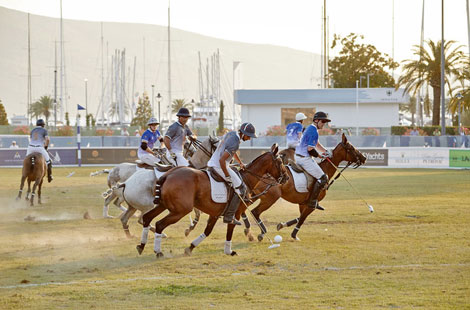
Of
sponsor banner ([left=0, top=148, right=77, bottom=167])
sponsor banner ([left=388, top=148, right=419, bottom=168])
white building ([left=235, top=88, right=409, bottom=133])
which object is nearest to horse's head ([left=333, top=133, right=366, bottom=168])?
sponsor banner ([left=388, top=148, right=419, bottom=168])

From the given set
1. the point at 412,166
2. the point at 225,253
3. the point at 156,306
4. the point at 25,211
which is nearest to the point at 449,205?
the point at 225,253

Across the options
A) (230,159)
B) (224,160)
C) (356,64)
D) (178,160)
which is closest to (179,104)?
(356,64)

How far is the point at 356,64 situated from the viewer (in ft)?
340

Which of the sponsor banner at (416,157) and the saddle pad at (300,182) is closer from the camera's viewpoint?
the saddle pad at (300,182)

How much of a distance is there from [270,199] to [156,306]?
6984 mm

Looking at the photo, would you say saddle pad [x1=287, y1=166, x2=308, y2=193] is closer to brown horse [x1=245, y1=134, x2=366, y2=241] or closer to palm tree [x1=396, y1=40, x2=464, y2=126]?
brown horse [x1=245, y1=134, x2=366, y2=241]

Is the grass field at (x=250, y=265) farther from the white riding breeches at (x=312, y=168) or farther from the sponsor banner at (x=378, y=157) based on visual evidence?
the sponsor banner at (x=378, y=157)

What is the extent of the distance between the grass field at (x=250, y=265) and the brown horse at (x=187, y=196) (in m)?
0.61

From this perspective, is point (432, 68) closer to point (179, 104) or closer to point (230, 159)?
point (230, 159)

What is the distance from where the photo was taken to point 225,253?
577 inches

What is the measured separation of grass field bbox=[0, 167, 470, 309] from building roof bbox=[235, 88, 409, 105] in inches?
2005

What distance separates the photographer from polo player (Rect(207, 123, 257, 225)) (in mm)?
14172

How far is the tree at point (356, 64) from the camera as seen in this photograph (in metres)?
104

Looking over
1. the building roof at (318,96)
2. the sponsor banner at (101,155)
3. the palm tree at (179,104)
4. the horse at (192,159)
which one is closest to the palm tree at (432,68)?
the building roof at (318,96)
